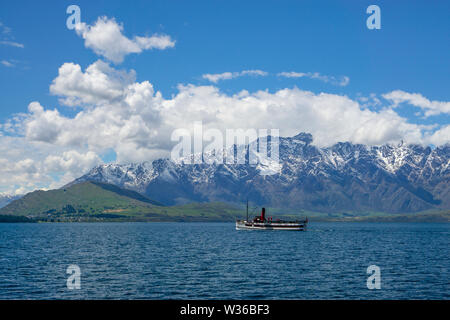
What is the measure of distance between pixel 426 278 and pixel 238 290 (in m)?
41.2

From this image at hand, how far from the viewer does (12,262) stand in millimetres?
105750

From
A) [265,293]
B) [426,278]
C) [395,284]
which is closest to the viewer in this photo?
[265,293]
